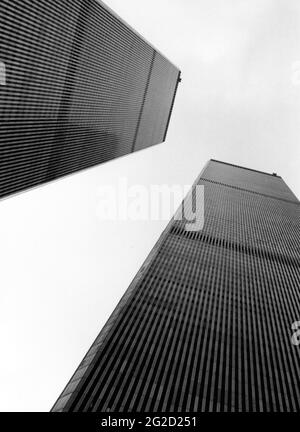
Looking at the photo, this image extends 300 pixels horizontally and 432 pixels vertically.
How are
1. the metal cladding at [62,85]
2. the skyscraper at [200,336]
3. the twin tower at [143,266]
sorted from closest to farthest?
the skyscraper at [200,336], the twin tower at [143,266], the metal cladding at [62,85]

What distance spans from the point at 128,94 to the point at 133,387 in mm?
108654

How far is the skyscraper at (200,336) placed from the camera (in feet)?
161

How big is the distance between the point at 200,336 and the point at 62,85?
64921 millimetres

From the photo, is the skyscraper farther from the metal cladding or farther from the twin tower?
the metal cladding

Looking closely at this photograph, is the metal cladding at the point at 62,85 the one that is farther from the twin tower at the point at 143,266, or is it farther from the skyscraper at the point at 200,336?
the skyscraper at the point at 200,336

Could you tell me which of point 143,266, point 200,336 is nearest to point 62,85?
point 143,266

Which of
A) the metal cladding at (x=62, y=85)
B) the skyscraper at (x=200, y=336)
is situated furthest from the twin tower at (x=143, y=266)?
the metal cladding at (x=62, y=85)

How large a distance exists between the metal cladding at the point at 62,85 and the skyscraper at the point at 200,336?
36.2m

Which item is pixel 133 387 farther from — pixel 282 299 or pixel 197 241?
pixel 197 241

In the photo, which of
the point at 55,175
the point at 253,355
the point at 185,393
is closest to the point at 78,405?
the point at 185,393

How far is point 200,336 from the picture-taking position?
6362 cm

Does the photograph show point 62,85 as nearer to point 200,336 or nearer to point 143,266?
point 143,266

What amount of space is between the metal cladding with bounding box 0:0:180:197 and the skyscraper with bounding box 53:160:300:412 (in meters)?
36.2

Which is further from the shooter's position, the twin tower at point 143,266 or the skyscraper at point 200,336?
the twin tower at point 143,266
